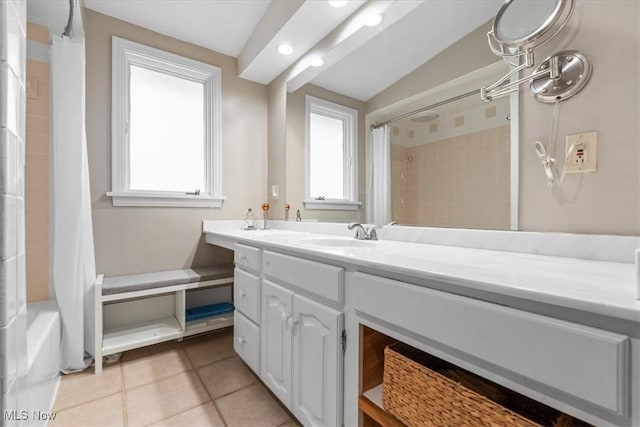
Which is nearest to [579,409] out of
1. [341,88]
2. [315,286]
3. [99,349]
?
[315,286]

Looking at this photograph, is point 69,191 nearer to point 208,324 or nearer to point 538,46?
point 208,324

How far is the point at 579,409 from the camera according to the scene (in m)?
0.47

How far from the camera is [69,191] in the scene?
1.67 meters

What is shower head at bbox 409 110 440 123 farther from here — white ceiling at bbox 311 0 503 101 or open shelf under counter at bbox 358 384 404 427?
open shelf under counter at bbox 358 384 404 427

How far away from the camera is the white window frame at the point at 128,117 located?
2.02m

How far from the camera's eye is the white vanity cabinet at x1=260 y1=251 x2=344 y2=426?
0.98 m

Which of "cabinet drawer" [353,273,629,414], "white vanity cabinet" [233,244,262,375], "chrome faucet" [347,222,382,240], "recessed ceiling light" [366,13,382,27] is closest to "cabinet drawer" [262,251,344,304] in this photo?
"white vanity cabinet" [233,244,262,375]

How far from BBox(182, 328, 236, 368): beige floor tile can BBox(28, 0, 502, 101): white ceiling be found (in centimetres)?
193

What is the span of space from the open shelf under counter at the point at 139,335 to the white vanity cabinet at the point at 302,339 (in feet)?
3.00

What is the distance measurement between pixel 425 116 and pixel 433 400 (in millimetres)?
Answer: 1161

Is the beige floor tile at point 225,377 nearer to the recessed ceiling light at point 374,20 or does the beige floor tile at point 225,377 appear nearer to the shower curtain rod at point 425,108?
the shower curtain rod at point 425,108

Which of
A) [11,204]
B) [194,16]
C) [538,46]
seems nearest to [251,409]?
[11,204]

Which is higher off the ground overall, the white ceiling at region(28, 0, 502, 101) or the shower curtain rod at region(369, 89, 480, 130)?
the white ceiling at region(28, 0, 502, 101)

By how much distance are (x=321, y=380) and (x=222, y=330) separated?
5.16ft
